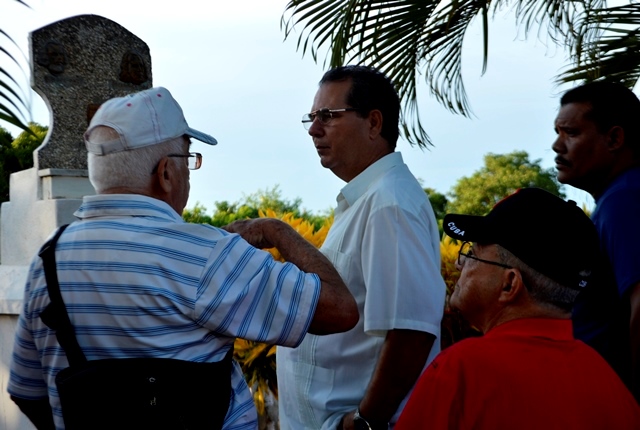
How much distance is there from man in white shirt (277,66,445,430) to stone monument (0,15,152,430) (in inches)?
129

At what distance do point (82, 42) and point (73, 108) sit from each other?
495mm

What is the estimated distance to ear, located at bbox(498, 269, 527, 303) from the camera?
201cm

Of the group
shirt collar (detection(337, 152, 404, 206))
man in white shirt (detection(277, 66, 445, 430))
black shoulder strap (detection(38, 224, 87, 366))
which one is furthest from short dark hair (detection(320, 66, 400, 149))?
black shoulder strap (detection(38, 224, 87, 366))

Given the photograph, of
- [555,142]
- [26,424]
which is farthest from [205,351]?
[26,424]

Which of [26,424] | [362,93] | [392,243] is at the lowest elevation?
[26,424]

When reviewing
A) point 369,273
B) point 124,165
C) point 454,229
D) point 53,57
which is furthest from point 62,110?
point 454,229

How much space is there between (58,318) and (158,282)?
0.30 meters

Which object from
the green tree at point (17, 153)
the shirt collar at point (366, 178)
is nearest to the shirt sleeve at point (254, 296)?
the shirt collar at point (366, 178)

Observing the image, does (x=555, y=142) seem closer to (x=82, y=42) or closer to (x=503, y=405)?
(x=503, y=405)

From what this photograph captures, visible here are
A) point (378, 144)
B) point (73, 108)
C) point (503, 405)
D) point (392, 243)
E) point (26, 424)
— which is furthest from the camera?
point (73, 108)

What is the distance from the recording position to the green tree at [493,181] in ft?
59.2

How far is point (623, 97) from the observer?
3.33 meters

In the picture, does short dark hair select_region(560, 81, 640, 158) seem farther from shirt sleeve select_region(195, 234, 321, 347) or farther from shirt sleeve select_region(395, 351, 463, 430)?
shirt sleeve select_region(395, 351, 463, 430)

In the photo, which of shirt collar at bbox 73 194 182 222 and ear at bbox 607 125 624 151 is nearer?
shirt collar at bbox 73 194 182 222
